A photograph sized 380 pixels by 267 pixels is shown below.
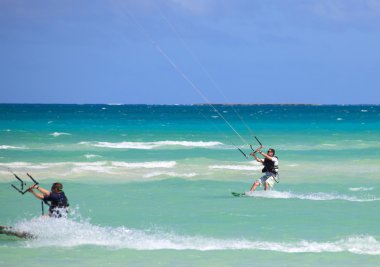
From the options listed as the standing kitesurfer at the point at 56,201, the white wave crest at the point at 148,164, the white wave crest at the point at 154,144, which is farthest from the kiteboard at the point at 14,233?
the white wave crest at the point at 154,144

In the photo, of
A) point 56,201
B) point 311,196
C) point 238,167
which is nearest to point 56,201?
point 56,201

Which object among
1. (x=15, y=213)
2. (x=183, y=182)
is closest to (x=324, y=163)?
(x=183, y=182)

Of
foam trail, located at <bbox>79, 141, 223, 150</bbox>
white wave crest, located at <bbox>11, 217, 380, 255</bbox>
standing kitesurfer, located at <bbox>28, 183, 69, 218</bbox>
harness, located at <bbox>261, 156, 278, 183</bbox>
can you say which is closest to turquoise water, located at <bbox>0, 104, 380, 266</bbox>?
white wave crest, located at <bbox>11, 217, 380, 255</bbox>

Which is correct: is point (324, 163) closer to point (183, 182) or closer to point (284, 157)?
point (284, 157)

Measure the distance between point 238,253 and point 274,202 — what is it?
18.5ft

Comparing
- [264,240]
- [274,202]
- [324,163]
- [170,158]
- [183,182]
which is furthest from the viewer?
[170,158]

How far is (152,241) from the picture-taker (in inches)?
493

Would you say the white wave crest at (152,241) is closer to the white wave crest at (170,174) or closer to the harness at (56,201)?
the harness at (56,201)

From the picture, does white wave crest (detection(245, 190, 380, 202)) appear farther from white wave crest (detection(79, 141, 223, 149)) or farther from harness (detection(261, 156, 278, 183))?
white wave crest (detection(79, 141, 223, 149))

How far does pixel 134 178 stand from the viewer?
22.4 metres

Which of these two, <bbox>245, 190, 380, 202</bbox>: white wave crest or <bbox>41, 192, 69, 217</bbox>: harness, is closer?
<bbox>41, 192, 69, 217</bbox>: harness

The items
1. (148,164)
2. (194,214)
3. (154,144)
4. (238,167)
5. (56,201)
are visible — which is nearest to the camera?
(56,201)

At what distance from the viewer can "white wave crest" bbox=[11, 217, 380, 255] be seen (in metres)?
12.0

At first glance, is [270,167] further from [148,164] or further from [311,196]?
[148,164]
